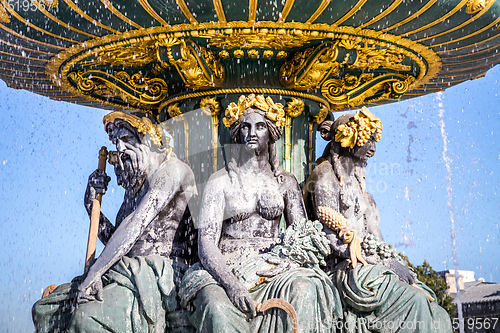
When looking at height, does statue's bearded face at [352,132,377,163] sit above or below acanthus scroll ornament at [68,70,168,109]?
below

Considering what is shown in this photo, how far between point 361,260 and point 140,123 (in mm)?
2875

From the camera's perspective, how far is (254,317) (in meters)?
5.92

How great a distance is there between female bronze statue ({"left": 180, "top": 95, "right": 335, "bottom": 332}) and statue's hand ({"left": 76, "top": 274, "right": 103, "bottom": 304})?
2.71 feet

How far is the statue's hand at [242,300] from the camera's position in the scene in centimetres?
589

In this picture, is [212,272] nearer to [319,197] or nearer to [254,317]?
[254,317]

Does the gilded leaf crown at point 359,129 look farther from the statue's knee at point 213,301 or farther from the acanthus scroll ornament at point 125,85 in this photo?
the statue's knee at point 213,301

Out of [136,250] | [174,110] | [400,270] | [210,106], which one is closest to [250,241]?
[136,250]

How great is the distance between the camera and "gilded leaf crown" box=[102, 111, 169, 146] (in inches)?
290

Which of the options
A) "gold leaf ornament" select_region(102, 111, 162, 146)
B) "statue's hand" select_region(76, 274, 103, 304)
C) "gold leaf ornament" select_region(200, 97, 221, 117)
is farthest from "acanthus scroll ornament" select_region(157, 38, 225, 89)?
"statue's hand" select_region(76, 274, 103, 304)

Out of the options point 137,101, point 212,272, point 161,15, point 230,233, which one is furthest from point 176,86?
point 212,272

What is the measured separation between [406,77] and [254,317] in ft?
14.2

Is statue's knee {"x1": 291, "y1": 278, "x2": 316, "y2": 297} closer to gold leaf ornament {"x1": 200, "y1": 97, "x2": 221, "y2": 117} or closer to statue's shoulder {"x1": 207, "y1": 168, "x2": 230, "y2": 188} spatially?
statue's shoulder {"x1": 207, "y1": 168, "x2": 230, "y2": 188}

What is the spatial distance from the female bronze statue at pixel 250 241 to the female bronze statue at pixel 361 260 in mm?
298

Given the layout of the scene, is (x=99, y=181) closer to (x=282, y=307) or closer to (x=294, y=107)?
(x=294, y=107)
